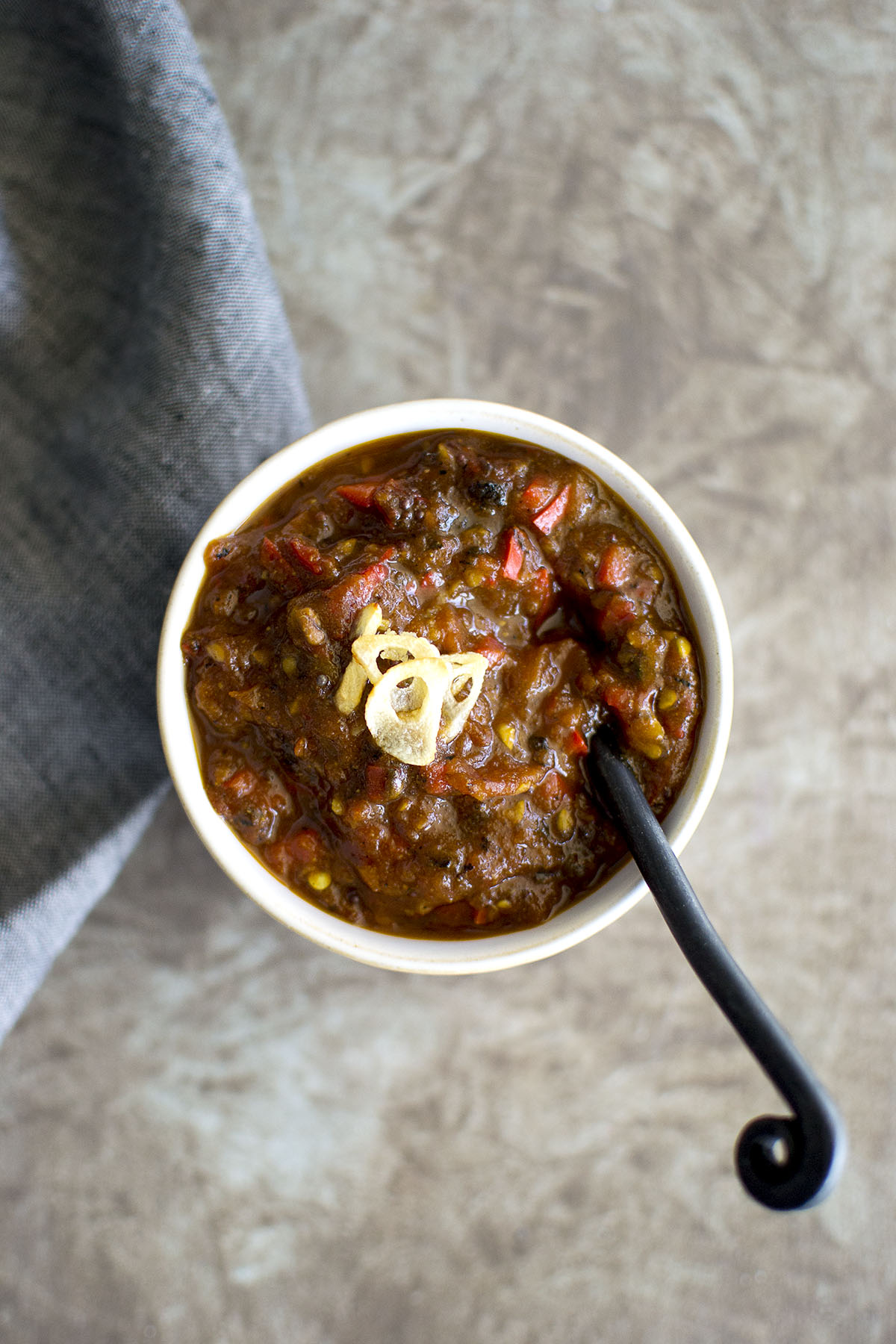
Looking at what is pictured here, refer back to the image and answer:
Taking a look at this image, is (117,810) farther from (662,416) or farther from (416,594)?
(662,416)

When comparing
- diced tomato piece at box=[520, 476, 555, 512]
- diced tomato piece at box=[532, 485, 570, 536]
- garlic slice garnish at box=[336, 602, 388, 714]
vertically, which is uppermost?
garlic slice garnish at box=[336, 602, 388, 714]

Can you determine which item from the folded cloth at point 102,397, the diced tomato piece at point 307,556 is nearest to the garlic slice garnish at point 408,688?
the diced tomato piece at point 307,556

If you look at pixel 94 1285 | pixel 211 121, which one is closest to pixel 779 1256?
pixel 94 1285

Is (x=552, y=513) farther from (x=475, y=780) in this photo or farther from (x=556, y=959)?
(x=556, y=959)

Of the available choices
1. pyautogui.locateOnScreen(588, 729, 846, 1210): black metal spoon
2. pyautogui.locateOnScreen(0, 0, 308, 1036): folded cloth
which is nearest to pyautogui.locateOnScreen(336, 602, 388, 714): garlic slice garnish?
pyautogui.locateOnScreen(588, 729, 846, 1210): black metal spoon

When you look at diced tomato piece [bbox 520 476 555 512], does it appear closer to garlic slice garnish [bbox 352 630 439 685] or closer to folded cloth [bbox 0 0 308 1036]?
garlic slice garnish [bbox 352 630 439 685]

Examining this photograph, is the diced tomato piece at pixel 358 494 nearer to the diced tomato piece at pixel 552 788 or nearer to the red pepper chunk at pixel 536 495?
the red pepper chunk at pixel 536 495

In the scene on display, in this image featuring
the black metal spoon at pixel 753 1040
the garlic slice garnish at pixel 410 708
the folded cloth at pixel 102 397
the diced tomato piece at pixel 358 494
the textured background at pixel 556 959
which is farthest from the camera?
the textured background at pixel 556 959
